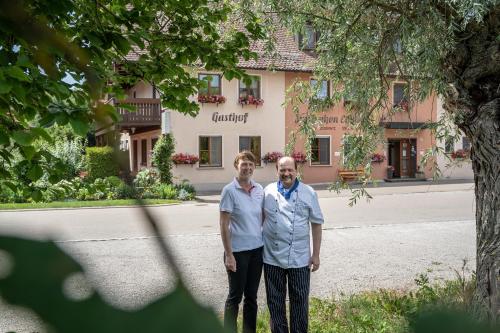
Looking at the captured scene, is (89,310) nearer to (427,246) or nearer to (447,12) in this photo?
(447,12)

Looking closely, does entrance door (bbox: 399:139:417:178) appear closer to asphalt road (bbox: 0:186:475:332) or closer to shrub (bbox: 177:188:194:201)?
asphalt road (bbox: 0:186:475:332)

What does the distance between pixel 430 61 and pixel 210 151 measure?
752 inches

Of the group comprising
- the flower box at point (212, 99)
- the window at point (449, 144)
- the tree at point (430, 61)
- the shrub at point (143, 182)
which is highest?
the flower box at point (212, 99)

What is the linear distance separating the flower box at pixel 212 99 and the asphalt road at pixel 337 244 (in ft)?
19.7

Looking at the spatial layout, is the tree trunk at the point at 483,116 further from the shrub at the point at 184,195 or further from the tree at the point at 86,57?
the shrub at the point at 184,195

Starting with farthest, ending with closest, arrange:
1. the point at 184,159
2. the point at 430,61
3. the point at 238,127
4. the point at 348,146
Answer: the point at 238,127
the point at 184,159
the point at 348,146
the point at 430,61

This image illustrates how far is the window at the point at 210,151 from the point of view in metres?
23.6

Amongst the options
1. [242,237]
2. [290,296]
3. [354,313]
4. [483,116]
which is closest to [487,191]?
[483,116]

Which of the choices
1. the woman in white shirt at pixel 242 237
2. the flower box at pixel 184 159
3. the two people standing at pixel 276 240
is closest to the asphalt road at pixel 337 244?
the woman in white shirt at pixel 242 237

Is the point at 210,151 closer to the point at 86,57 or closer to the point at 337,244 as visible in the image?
the point at 337,244

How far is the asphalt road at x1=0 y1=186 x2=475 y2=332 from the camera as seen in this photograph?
12.2 inches

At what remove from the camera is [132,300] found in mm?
309

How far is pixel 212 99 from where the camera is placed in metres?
22.9

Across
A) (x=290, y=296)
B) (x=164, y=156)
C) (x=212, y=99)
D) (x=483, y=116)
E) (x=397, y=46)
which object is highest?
(x=212, y=99)
